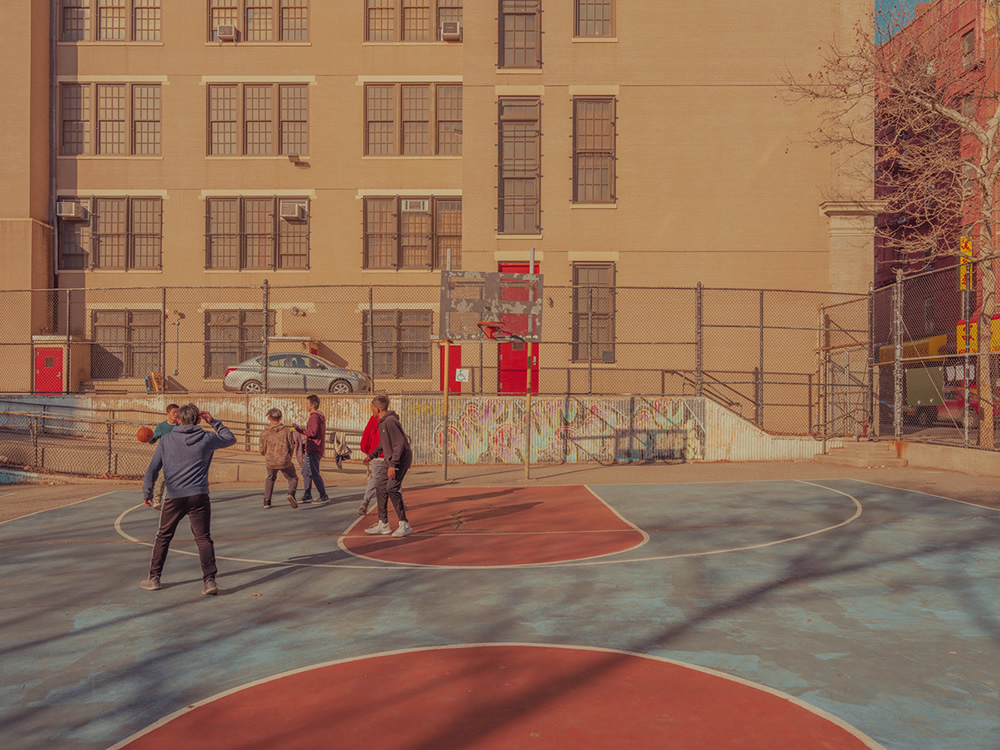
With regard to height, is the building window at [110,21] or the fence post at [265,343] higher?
the building window at [110,21]

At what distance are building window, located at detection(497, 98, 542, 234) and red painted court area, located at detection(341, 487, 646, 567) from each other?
1256 centimetres

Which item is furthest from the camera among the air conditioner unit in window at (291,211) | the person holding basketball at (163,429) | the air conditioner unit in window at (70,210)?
the air conditioner unit in window at (70,210)

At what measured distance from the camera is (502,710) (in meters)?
5.94

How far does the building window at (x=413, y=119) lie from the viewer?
30.2 m

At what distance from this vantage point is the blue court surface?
6207 millimetres

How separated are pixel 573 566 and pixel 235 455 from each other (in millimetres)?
14246

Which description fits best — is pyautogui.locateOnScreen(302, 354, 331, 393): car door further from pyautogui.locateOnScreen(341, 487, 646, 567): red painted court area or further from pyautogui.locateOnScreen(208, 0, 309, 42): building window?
pyautogui.locateOnScreen(208, 0, 309, 42): building window

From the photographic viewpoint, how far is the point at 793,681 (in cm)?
646

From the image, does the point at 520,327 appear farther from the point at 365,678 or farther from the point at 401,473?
the point at 365,678

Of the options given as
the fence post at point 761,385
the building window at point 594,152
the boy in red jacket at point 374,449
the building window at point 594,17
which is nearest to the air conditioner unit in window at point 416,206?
the building window at point 594,152

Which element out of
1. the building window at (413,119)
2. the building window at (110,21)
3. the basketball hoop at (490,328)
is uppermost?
the building window at (110,21)

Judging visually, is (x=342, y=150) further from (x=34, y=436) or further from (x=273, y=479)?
(x=273, y=479)

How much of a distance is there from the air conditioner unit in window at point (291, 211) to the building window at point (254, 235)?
0.08 meters

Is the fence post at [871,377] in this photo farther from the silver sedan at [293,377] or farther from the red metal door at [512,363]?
the silver sedan at [293,377]
